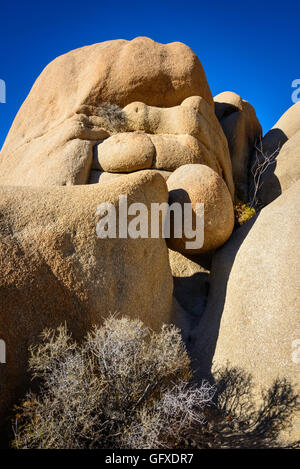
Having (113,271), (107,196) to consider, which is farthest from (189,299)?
(107,196)

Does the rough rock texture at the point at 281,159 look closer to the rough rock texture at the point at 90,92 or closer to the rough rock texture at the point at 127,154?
the rough rock texture at the point at 90,92

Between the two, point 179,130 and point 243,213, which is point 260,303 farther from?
point 179,130

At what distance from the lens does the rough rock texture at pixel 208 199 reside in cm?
444

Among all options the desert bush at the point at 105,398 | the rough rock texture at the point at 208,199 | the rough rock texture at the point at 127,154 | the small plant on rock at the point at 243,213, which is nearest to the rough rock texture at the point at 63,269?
the desert bush at the point at 105,398

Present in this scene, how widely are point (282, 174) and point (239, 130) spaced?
2.32 metres

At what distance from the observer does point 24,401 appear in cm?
261

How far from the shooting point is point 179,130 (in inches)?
245

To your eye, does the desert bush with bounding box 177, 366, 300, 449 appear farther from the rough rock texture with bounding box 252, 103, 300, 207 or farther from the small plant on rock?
the rough rock texture with bounding box 252, 103, 300, 207

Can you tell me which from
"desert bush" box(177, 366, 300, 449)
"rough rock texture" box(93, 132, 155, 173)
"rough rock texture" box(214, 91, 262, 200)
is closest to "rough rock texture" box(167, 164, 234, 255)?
"rough rock texture" box(93, 132, 155, 173)

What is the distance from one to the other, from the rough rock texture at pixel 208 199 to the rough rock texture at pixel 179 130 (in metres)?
1.11

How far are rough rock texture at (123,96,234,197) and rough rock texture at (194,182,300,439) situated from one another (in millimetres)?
1926

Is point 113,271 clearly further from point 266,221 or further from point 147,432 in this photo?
point 266,221

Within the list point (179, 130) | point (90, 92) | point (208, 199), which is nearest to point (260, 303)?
point (208, 199)

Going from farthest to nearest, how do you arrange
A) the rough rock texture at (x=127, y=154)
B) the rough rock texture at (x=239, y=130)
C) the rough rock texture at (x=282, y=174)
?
the rough rock texture at (x=239, y=130) < the rough rock texture at (x=282, y=174) < the rough rock texture at (x=127, y=154)
